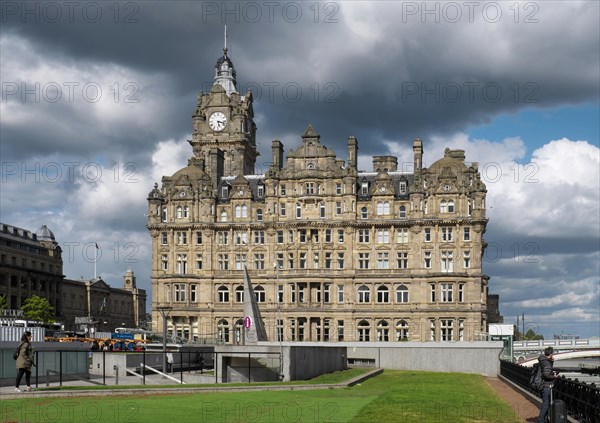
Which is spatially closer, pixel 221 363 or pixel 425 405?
pixel 425 405

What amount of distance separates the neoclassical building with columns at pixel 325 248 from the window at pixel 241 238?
0.14m

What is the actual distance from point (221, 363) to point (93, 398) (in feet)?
45.0

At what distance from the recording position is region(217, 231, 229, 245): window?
113 m

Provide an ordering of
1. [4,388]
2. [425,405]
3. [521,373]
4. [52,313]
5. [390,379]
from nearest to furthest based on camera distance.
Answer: [425,405], [4,388], [521,373], [390,379], [52,313]

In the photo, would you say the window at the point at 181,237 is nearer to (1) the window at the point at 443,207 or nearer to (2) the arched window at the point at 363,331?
(2) the arched window at the point at 363,331

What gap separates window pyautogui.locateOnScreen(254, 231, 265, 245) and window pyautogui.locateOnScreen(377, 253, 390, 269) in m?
14.6

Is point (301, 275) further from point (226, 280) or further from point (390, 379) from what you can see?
point (390, 379)

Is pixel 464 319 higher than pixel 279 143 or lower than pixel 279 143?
lower

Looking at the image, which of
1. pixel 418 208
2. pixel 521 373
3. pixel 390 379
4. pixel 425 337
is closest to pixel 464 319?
pixel 425 337

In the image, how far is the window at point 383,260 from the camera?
355 ft

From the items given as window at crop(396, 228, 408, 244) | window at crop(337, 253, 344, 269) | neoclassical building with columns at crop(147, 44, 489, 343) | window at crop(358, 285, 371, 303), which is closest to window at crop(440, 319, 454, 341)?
neoclassical building with columns at crop(147, 44, 489, 343)

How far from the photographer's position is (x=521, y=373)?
47.5 m

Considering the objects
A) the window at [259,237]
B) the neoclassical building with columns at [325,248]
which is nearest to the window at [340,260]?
the neoclassical building with columns at [325,248]

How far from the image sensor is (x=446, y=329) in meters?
105
